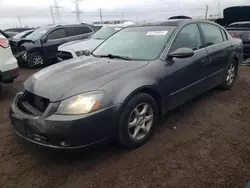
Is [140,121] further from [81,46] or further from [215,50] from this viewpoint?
[81,46]

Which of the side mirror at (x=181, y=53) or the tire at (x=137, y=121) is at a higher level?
the side mirror at (x=181, y=53)

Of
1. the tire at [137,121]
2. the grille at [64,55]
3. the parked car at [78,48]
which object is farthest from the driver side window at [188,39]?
the grille at [64,55]

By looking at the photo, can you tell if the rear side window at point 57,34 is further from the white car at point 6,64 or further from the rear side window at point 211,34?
the rear side window at point 211,34

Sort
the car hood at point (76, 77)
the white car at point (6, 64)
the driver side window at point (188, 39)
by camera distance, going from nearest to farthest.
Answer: the car hood at point (76, 77) → the driver side window at point (188, 39) → the white car at point (6, 64)

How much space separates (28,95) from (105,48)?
4.93ft

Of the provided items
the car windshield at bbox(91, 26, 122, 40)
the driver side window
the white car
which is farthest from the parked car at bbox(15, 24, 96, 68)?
the driver side window

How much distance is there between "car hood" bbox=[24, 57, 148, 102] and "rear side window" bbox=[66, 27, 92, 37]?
6445 millimetres

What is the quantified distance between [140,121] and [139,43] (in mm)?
1250

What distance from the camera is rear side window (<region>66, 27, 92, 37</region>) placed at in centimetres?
927

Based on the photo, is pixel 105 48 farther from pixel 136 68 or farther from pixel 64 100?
pixel 64 100

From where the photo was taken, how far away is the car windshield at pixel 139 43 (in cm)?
323

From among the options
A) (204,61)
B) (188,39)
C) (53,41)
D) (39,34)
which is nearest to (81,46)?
(53,41)

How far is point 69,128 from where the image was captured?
2.26m

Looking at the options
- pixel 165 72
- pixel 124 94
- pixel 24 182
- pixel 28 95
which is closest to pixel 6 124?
pixel 28 95
